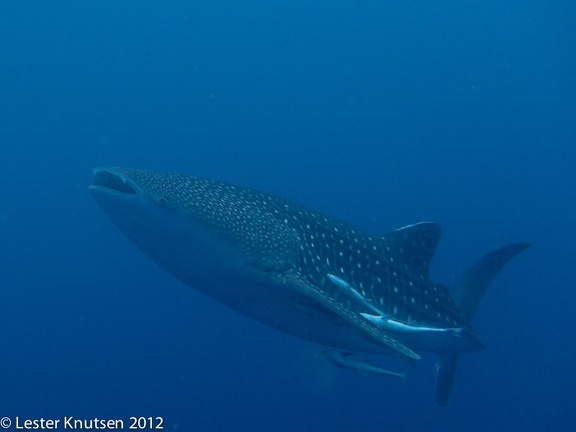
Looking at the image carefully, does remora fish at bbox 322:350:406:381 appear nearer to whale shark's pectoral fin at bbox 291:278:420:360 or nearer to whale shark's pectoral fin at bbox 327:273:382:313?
whale shark's pectoral fin at bbox 327:273:382:313

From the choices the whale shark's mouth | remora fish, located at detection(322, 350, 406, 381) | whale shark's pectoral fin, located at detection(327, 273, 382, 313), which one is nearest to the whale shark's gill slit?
the whale shark's mouth

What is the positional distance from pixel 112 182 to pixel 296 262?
173 centimetres

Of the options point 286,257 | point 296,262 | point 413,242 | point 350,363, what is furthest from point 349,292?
point 413,242

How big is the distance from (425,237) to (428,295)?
637mm

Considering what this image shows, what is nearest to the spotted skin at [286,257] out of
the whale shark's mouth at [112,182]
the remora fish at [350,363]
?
the whale shark's mouth at [112,182]

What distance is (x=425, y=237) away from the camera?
593 centimetres

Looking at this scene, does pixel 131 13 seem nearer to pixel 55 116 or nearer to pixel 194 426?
pixel 55 116

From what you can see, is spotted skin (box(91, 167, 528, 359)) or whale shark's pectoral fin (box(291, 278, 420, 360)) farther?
spotted skin (box(91, 167, 528, 359))

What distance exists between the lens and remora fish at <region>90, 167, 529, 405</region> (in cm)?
427

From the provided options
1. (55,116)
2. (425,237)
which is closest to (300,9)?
(55,116)

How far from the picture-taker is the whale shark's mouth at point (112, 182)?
4188mm

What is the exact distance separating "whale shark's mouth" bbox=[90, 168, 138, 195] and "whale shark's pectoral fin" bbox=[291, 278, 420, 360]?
1.55 metres

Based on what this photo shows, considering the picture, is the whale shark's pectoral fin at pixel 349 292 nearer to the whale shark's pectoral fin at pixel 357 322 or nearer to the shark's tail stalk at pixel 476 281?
the whale shark's pectoral fin at pixel 357 322

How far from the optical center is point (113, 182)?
14.2ft
